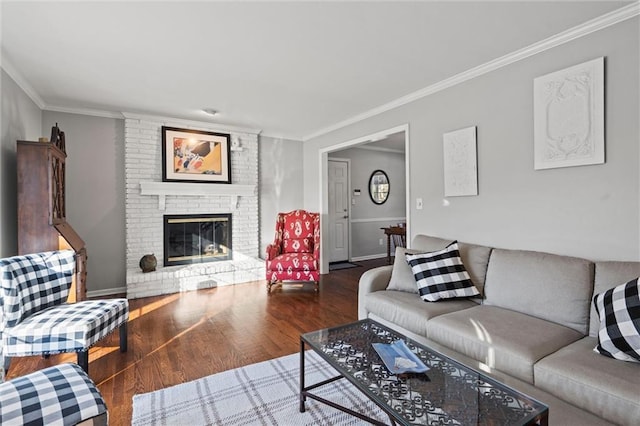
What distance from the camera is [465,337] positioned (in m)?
1.88

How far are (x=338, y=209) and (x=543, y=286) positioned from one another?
441 centimetres

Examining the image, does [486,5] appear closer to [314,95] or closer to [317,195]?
[314,95]

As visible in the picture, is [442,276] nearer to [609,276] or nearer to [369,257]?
[609,276]

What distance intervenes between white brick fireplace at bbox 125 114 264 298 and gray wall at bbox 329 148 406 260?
227 centimetres

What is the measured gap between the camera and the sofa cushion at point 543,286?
75.5 inches

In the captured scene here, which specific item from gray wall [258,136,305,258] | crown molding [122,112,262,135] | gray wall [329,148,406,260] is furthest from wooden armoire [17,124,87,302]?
gray wall [329,148,406,260]

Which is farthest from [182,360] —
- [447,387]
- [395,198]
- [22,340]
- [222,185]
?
[395,198]

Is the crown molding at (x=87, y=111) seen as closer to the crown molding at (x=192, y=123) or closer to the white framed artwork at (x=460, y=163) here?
the crown molding at (x=192, y=123)

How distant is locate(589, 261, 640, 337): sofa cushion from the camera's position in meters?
1.78

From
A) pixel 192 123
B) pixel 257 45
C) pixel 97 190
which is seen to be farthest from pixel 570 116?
pixel 97 190

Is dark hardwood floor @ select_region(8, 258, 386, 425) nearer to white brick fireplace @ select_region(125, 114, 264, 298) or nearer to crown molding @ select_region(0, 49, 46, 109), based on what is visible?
white brick fireplace @ select_region(125, 114, 264, 298)

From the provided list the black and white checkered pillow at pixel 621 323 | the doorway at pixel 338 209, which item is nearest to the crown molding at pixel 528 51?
the black and white checkered pillow at pixel 621 323

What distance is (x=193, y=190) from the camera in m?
4.60

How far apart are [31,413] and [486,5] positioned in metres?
3.03
